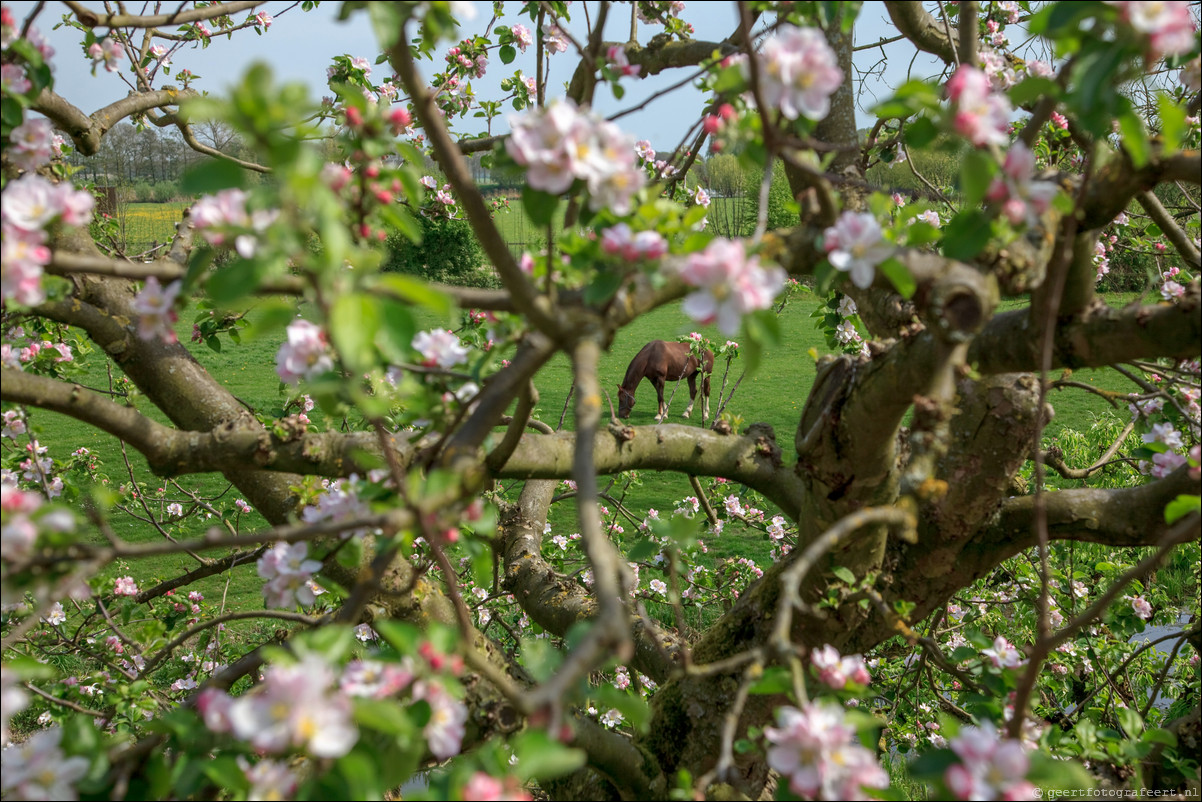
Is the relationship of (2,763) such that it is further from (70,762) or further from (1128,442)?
(1128,442)

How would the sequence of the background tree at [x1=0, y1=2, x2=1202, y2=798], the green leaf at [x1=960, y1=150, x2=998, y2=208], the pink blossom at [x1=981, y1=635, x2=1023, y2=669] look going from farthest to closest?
the pink blossom at [x1=981, y1=635, x2=1023, y2=669] → the green leaf at [x1=960, y1=150, x2=998, y2=208] → the background tree at [x1=0, y1=2, x2=1202, y2=798]

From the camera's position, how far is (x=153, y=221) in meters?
22.6

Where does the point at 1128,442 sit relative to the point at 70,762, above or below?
above

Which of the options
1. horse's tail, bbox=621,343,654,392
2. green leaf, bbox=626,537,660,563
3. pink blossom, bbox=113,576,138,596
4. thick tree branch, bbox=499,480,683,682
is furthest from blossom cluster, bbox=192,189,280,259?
horse's tail, bbox=621,343,654,392

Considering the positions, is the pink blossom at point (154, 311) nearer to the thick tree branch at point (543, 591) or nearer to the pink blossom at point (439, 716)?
the pink blossom at point (439, 716)

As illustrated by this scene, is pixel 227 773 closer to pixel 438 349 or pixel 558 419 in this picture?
pixel 438 349

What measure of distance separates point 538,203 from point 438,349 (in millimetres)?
367

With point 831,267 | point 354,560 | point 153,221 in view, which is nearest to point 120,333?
point 354,560

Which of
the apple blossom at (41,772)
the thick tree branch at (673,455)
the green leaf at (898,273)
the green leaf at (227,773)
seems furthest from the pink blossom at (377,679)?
the thick tree branch at (673,455)

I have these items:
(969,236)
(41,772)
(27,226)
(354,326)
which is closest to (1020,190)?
(969,236)

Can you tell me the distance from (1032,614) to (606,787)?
2.09 meters

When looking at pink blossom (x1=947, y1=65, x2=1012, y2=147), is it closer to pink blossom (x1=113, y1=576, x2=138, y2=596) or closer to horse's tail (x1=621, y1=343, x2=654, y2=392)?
pink blossom (x1=113, y1=576, x2=138, y2=596)

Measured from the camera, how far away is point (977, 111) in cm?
99

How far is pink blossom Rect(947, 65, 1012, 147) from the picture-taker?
972 millimetres
